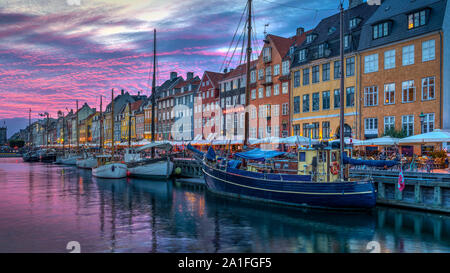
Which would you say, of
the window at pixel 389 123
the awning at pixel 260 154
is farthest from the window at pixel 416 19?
the awning at pixel 260 154

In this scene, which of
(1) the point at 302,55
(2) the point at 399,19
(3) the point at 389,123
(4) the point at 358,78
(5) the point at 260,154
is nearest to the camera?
(5) the point at 260,154

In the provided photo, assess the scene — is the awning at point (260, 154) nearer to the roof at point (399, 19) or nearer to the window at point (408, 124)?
the window at point (408, 124)

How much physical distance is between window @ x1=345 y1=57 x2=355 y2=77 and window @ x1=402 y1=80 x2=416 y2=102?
638 centimetres

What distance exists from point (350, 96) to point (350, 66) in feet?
10.9

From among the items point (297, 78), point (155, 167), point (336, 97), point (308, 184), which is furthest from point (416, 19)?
point (155, 167)

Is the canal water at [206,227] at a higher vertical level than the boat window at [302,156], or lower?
lower

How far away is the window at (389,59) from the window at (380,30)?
6.28 feet

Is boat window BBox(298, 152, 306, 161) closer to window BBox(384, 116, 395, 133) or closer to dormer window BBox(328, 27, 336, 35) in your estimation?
window BBox(384, 116, 395, 133)

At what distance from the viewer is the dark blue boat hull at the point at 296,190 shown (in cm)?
2180

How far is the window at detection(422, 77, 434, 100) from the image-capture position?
34.0 metres

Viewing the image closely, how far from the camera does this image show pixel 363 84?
40.1m

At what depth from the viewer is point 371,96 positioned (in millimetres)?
39406

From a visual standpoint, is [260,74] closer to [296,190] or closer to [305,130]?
[305,130]
